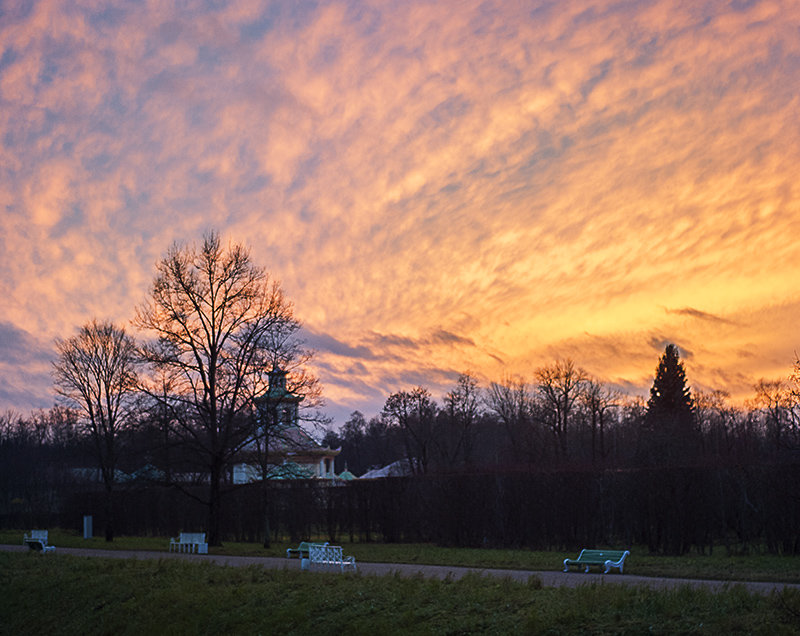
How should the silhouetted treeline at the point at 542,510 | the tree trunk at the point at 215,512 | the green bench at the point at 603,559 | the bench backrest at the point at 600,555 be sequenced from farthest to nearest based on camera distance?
the tree trunk at the point at 215,512 < the silhouetted treeline at the point at 542,510 < the bench backrest at the point at 600,555 < the green bench at the point at 603,559

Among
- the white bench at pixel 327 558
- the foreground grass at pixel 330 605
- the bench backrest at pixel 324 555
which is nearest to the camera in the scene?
the foreground grass at pixel 330 605

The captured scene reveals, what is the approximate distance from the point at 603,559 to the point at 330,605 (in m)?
8.47

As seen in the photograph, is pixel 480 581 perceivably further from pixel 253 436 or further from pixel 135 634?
pixel 253 436

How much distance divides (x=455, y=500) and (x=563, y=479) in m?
4.79

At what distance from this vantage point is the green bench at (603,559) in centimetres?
1952

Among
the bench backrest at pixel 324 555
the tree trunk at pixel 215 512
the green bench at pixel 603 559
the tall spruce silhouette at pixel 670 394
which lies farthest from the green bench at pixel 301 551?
the tall spruce silhouette at pixel 670 394

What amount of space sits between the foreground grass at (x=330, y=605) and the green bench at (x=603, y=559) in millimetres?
5823

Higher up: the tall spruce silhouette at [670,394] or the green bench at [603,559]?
the tall spruce silhouette at [670,394]

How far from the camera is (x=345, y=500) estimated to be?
3675 cm

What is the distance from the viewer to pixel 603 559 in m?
19.9

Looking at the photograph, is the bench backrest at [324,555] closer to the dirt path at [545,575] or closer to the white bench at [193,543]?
the dirt path at [545,575]

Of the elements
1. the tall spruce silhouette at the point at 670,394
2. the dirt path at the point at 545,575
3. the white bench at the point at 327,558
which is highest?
the tall spruce silhouette at the point at 670,394

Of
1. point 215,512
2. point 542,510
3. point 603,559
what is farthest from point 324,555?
point 215,512

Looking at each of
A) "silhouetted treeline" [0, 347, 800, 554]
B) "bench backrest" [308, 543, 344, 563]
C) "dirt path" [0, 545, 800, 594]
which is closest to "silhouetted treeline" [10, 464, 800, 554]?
"silhouetted treeline" [0, 347, 800, 554]
